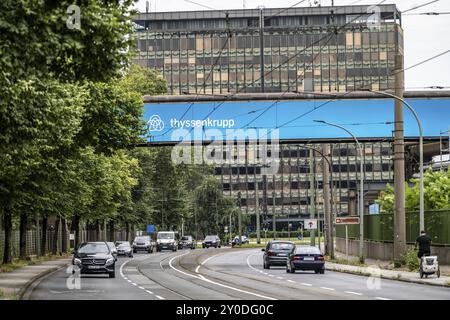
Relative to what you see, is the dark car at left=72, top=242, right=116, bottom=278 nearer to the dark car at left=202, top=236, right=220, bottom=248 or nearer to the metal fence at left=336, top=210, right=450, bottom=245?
the metal fence at left=336, top=210, right=450, bottom=245

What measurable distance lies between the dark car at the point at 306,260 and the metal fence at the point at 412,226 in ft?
18.3

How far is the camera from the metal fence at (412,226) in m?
46.7

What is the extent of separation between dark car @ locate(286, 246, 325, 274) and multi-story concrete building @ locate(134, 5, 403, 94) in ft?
361

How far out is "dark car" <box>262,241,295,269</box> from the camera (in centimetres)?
5284

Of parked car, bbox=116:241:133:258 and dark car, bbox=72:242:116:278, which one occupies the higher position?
dark car, bbox=72:242:116:278

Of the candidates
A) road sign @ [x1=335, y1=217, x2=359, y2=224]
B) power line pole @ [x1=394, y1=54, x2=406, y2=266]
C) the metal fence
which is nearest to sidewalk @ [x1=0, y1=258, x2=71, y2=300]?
power line pole @ [x1=394, y1=54, x2=406, y2=266]

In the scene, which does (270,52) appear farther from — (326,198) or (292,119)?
(292,119)

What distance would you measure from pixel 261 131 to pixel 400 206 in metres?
14.3

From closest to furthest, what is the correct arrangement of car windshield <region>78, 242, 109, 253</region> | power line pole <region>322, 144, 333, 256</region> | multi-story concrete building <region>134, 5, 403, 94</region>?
car windshield <region>78, 242, 109, 253</region>
power line pole <region>322, 144, 333, 256</region>
multi-story concrete building <region>134, 5, 403, 94</region>

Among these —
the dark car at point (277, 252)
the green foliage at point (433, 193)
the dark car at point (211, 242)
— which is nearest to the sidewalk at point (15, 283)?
the dark car at point (277, 252)

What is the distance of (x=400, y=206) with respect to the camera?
45.3 metres
